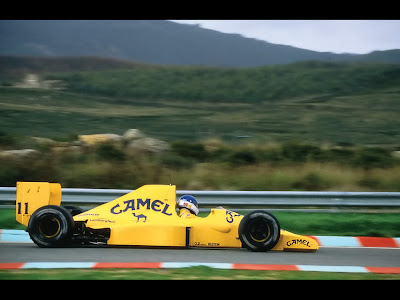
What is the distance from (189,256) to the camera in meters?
8.00

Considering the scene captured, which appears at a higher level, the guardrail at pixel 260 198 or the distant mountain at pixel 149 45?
the distant mountain at pixel 149 45

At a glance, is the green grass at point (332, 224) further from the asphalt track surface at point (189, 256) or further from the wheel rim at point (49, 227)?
the wheel rim at point (49, 227)

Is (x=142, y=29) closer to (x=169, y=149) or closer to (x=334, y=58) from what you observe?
(x=334, y=58)

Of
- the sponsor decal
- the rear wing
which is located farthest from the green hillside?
the sponsor decal

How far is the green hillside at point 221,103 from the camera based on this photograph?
27.8 m

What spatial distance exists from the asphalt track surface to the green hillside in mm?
16344

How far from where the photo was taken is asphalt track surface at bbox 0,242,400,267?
25.1 feet

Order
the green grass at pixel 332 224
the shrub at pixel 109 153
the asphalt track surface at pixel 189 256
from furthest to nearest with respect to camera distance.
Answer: the shrub at pixel 109 153, the green grass at pixel 332 224, the asphalt track surface at pixel 189 256

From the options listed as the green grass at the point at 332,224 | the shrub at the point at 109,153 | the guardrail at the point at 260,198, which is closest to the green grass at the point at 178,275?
the green grass at the point at 332,224

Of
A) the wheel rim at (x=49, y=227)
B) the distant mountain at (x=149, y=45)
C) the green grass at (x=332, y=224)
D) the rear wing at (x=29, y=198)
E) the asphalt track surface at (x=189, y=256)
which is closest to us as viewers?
the asphalt track surface at (x=189, y=256)

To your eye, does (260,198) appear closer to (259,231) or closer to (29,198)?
(259,231)

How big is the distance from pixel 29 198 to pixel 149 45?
4014 centimetres

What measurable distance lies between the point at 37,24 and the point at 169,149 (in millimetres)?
30305

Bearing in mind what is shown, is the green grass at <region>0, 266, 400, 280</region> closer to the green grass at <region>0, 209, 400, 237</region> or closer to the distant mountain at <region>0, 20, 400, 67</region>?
the green grass at <region>0, 209, 400, 237</region>
